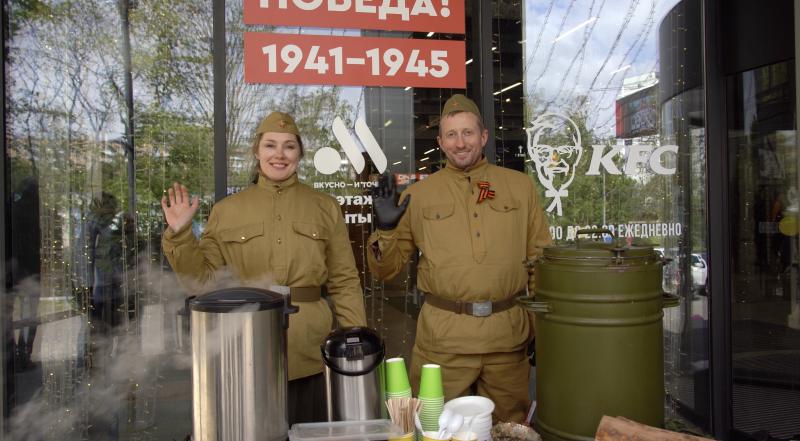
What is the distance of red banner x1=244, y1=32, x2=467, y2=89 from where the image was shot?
3457 mm

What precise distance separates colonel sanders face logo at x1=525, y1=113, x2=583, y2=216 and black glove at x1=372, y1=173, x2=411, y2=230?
6.73 feet

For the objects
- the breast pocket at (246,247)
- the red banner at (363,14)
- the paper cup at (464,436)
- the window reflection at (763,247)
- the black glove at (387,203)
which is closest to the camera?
the paper cup at (464,436)

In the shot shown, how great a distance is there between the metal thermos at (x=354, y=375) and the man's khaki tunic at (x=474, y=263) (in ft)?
2.43

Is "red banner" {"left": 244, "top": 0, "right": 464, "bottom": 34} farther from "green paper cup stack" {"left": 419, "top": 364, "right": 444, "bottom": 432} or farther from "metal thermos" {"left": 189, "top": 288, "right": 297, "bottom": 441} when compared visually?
"green paper cup stack" {"left": 419, "top": 364, "right": 444, "bottom": 432}

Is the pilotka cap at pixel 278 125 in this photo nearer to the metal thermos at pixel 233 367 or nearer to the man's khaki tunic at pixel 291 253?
the man's khaki tunic at pixel 291 253

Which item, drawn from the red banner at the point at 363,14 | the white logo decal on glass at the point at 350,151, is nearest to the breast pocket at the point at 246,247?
the white logo decal on glass at the point at 350,151

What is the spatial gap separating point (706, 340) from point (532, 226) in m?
2.16

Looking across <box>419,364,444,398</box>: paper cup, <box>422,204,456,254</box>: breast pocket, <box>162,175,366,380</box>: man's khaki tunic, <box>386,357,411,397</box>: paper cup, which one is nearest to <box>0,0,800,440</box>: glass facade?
<box>162,175,366,380</box>: man's khaki tunic

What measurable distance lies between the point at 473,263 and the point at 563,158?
67.2 inches

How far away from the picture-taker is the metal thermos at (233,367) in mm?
1523

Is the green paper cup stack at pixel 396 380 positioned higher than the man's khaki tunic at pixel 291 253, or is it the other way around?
the man's khaki tunic at pixel 291 253

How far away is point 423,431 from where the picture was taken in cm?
158

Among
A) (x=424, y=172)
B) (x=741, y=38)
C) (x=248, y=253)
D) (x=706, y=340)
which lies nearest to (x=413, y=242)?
(x=248, y=253)

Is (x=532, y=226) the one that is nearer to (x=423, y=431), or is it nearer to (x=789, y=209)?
(x=423, y=431)
